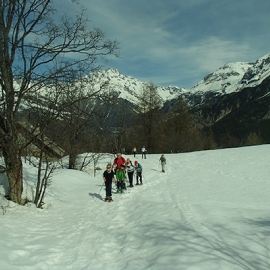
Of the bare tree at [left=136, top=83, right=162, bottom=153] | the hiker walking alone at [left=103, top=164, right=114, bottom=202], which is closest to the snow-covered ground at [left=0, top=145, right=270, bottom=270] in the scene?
the hiker walking alone at [left=103, top=164, right=114, bottom=202]

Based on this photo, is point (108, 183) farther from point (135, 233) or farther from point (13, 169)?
point (135, 233)

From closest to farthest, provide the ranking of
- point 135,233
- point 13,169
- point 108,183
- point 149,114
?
point 135,233 < point 13,169 < point 108,183 < point 149,114

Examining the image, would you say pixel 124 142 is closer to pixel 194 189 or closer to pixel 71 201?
pixel 194 189

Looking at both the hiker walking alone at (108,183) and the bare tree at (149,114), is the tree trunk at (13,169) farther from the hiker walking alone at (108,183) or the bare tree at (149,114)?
the bare tree at (149,114)

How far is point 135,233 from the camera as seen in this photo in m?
7.23

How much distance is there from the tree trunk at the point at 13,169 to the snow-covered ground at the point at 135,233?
50cm

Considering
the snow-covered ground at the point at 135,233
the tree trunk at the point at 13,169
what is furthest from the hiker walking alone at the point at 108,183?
the tree trunk at the point at 13,169

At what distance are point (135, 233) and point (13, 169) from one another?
14.1ft

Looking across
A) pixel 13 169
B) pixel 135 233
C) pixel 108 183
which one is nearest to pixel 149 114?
pixel 108 183

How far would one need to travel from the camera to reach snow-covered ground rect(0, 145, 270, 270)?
5297 mm

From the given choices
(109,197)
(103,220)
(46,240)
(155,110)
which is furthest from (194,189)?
(155,110)

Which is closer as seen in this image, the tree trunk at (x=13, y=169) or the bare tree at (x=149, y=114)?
the tree trunk at (x=13, y=169)

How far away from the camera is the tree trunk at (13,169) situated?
8328 mm

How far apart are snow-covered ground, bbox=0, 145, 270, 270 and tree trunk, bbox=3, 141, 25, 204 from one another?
504 mm
